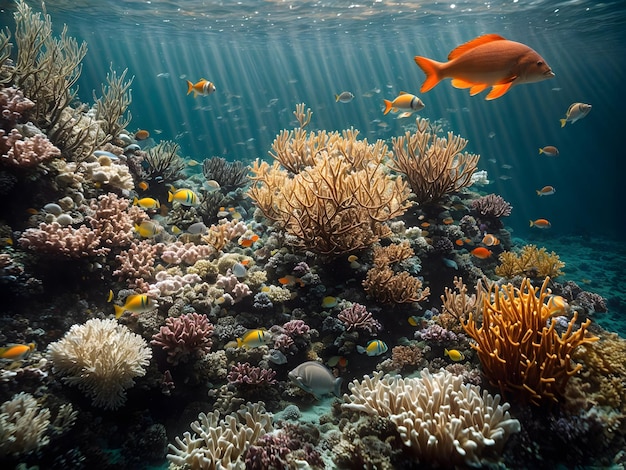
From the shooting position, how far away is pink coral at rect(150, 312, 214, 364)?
4.50 m

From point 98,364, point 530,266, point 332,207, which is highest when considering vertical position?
point 332,207

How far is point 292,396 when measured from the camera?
15.3ft

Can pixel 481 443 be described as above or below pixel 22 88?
below

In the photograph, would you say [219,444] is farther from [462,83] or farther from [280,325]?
[462,83]

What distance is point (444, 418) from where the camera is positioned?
3158 millimetres

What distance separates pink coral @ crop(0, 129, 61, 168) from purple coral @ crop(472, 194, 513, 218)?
350 inches

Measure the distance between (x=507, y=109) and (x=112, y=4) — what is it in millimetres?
62033

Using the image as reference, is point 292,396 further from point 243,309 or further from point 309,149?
point 309,149

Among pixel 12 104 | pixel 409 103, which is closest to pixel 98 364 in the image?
pixel 12 104

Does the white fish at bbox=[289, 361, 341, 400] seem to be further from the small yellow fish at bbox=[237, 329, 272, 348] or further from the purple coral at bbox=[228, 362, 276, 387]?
the purple coral at bbox=[228, 362, 276, 387]

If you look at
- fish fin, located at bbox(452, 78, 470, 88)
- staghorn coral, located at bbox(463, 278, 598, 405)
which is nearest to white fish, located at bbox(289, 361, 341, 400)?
staghorn coral, located at bbox(463, 278, 598, 405)

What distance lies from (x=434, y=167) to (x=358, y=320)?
144 inches

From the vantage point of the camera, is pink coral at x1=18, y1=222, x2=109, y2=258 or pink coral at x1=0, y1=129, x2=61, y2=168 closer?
pink coral at x1=18, y1=222, x2=109, y2=258

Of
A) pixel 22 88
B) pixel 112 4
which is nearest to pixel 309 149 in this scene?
pixel 22 88
